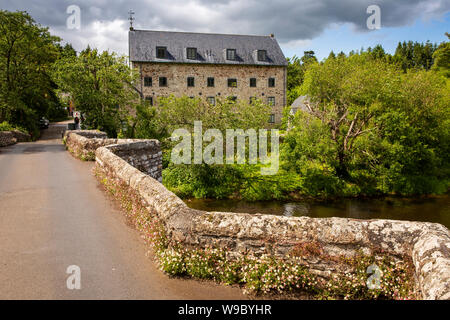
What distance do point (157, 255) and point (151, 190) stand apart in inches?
65.6

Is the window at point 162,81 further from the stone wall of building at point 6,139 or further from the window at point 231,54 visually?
the stone wall of building at point 6,139

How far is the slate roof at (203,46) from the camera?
3812cm

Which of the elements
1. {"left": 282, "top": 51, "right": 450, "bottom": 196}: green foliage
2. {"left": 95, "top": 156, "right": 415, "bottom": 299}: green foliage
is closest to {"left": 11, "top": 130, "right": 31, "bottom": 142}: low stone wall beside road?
{"left": 282, "top": 51, "right": 450, "bottom": 196}: green foliage

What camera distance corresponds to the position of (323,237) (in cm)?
457

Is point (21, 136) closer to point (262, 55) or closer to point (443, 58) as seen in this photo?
point (262, 55)

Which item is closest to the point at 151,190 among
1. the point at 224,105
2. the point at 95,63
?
the point at 224,105

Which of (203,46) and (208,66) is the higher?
(203,46)

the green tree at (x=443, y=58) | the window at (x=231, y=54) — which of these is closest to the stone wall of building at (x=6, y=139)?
the window at (x=231, y=54)

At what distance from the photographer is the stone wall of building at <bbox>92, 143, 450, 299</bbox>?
3.92 meters

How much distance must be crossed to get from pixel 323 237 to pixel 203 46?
127ft

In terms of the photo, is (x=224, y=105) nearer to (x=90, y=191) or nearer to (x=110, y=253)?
(x=90, y=191)

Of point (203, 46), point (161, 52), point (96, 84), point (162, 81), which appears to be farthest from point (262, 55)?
point (96, 84)

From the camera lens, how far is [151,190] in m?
6.74
